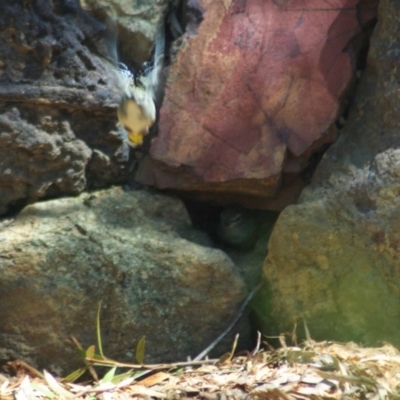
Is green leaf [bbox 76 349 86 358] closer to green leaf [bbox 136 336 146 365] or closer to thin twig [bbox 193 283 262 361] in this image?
green leaf [bbox 136 336 146 365]

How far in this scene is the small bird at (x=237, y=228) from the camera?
347cm

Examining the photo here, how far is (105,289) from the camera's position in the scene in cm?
306

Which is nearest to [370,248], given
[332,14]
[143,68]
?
[332,14]

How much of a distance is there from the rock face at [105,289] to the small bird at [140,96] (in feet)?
1.29

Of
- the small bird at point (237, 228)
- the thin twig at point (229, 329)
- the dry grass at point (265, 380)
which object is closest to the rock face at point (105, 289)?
the thin twig at point (229, 329)

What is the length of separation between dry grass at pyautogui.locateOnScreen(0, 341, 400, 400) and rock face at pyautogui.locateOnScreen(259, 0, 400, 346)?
0.55ft

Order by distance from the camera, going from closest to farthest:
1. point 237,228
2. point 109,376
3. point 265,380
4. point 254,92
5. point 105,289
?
point 265,380 → point 109,376 → point 105,289 → point 254,92 → point 237,228

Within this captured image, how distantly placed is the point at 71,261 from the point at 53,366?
0.41 m

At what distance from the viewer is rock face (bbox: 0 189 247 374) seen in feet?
9.88

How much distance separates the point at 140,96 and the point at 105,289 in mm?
758

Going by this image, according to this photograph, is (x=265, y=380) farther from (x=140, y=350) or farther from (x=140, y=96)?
(x=140, y=96)

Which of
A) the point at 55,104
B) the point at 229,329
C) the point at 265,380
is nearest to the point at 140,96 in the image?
the point at 55,104

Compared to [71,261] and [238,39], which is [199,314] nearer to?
[71,261]

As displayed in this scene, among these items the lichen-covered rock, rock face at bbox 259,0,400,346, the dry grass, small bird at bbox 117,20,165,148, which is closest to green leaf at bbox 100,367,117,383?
the dry grass
